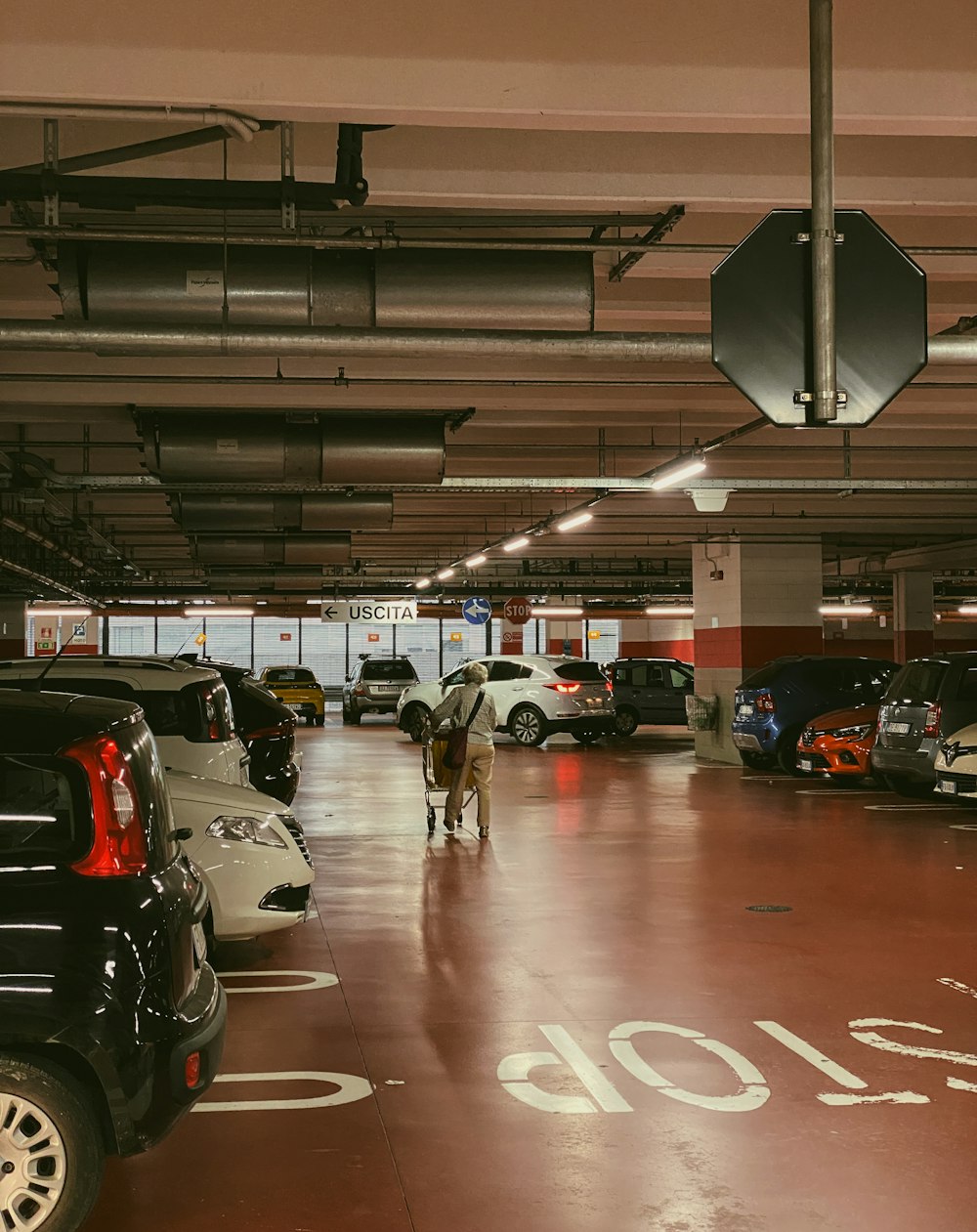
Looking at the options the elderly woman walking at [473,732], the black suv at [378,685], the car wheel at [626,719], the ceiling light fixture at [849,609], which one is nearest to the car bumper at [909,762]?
the elderly woman walking at [473,732]

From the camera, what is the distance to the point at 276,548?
57.7 ft

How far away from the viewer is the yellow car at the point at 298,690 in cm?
3319

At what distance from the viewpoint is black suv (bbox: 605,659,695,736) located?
2864cm

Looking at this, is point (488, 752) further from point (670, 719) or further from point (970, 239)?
point (670, 719)

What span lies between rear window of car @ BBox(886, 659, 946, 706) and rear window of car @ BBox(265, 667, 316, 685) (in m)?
20.7

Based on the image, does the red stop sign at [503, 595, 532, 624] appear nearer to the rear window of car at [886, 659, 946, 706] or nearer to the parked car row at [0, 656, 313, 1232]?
the rear window of car at [886, 659, 946, 706]

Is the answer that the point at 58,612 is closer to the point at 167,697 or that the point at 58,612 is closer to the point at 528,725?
the point at 528,725

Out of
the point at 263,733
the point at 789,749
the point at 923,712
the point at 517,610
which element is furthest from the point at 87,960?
the point at 517,610

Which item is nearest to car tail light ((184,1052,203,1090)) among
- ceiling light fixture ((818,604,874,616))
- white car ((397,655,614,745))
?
white car ((397,655,614,745))

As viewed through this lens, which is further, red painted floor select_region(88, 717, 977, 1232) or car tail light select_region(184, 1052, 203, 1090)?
red painted floor select_region(88, 717, 977, 1232)

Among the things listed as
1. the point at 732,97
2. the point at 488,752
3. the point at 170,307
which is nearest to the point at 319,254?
the point at 170,307

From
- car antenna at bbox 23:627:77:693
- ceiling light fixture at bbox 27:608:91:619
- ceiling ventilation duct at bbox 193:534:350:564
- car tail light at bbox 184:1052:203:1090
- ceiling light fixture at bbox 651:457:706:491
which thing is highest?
ceiling light fixture at bbox 651:457:706:491

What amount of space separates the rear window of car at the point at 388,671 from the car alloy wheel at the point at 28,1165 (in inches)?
1190

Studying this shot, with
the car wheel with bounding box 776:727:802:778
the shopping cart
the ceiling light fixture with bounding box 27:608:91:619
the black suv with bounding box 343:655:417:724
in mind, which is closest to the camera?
the shopping cart
